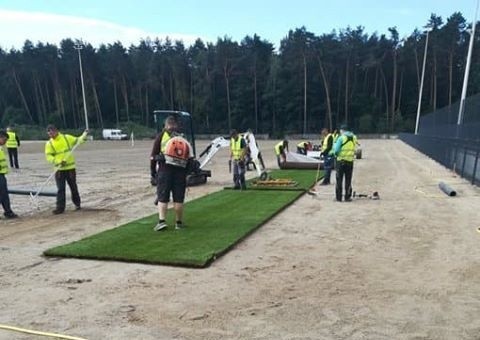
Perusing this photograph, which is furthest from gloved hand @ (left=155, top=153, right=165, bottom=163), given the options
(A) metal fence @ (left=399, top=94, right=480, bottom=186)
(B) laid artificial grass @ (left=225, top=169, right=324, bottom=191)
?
(A) metal fence @ (left=399, top=94, right=480, bottom=186)

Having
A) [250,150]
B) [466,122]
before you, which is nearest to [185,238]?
[250,150]

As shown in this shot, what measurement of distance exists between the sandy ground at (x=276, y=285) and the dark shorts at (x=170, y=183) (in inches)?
27.9

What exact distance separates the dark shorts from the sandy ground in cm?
71

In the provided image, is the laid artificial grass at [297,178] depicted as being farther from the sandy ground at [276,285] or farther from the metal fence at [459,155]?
the metal fence at [459,155]

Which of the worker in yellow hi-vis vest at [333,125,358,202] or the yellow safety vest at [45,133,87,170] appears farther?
the worker in yellow hi-vis vest at [333,125,358,202]

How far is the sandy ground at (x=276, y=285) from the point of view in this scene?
504cm

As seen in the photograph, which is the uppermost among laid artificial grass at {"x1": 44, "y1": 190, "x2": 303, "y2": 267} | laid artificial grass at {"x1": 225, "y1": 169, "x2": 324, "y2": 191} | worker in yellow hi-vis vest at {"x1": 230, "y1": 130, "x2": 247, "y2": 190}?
worker in yellow hi-vis vest at {"x1": 230, "y1": 130, "x2": 247, "y2": 190}

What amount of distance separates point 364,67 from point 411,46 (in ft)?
31.2

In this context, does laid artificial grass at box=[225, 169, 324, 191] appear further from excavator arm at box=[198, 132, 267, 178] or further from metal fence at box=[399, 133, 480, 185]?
metal fence at box=[399, 133, 480, 185]

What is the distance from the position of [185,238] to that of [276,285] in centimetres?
261

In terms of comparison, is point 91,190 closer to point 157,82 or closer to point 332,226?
point 332,226

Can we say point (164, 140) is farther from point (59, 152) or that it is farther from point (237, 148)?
point (237, 148)

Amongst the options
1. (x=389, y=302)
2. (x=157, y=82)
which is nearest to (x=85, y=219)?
(x=389, y=302)

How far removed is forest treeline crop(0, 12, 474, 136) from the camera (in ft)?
314
